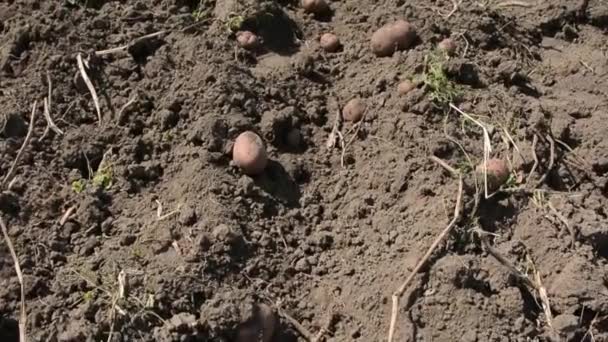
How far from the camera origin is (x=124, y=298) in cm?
219

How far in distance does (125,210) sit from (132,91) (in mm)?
464

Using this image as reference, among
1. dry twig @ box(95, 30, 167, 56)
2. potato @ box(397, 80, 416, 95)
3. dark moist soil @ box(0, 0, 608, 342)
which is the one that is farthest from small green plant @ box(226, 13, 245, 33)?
potato @ box(397, 80, 416, 95)

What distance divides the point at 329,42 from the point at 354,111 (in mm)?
342

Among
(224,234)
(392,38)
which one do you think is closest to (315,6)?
(392,38)

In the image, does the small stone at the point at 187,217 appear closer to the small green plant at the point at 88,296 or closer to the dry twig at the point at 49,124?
the small green plant at the point at 88,296

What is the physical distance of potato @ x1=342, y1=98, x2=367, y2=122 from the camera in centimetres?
279

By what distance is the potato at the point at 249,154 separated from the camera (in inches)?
99.0

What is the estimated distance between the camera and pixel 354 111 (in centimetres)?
279

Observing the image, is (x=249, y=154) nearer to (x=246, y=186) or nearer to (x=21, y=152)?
(x=246, y=186)

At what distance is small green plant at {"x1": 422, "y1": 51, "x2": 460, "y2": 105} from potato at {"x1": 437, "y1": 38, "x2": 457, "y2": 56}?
81 millimetres

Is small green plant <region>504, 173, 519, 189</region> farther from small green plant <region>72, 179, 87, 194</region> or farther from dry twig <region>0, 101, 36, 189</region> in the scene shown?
dry twig <region>0, 101, 36, 189</region>

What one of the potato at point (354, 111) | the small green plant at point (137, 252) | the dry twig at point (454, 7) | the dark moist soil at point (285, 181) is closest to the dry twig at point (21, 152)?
the dark moist soil at point (285, 181)

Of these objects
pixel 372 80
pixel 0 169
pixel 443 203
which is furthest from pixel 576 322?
pixel 0 169

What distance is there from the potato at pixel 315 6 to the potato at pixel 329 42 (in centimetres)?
13
